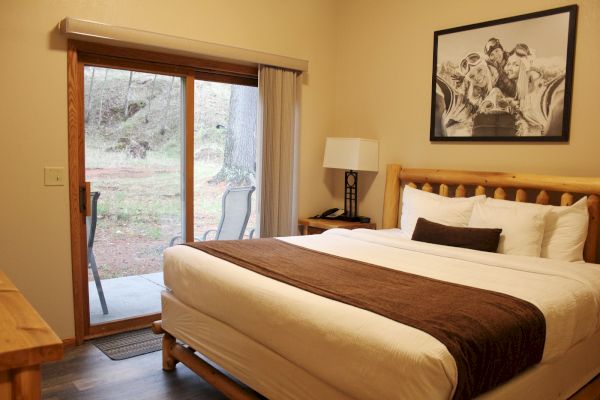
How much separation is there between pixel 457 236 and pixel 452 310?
1236mm

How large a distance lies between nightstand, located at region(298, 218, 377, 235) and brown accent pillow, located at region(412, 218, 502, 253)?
0.91 meters

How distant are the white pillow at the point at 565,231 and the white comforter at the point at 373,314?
0.68 ft

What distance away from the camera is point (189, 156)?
3.62m

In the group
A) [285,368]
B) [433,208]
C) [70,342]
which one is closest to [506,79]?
[433,208]

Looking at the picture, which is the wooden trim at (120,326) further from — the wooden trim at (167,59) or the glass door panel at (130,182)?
the wooden trim at (167,59)

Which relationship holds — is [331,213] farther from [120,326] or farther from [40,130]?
[40,130]

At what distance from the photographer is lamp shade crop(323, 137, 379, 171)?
391 cm

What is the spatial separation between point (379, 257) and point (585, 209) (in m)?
1.17

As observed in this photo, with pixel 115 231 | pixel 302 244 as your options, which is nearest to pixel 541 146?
pixel 302 244

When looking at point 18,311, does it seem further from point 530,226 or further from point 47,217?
point 530,226

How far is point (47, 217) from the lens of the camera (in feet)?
9.87

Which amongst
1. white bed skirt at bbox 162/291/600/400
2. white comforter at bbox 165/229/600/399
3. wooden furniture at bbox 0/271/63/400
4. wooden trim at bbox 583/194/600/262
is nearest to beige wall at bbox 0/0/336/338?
white comforter at bbox 165/229/600/399

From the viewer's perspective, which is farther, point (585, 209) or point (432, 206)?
point (432, 206)

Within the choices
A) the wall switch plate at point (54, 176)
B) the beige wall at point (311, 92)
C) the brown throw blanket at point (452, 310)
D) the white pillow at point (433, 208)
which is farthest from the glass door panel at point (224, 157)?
the brown throw blanket at point (452, 310)
